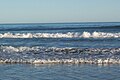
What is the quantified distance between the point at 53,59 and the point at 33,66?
2.24 m

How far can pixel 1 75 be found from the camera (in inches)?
617

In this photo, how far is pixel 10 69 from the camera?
17.4 meters

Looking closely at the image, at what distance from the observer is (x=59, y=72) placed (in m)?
16.3

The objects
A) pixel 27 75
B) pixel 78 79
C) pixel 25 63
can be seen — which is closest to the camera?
pixel 78 79

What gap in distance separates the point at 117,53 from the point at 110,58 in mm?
2862

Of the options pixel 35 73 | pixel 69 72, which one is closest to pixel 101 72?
pixel 69 72

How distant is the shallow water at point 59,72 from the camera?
49.0 feet

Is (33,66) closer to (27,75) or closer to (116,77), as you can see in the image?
(27,75)

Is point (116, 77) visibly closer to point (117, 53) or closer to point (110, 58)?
point (110, 58)

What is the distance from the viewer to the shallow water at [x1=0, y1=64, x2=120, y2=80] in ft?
49.0

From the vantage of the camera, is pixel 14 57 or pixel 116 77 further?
pixel 14 57

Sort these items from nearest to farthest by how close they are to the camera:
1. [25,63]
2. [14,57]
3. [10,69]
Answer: [10,69]
[25,63]
[14,57]

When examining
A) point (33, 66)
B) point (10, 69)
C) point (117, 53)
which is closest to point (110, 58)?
point (117, 53)

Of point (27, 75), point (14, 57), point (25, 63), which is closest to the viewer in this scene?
point (27, 75)
